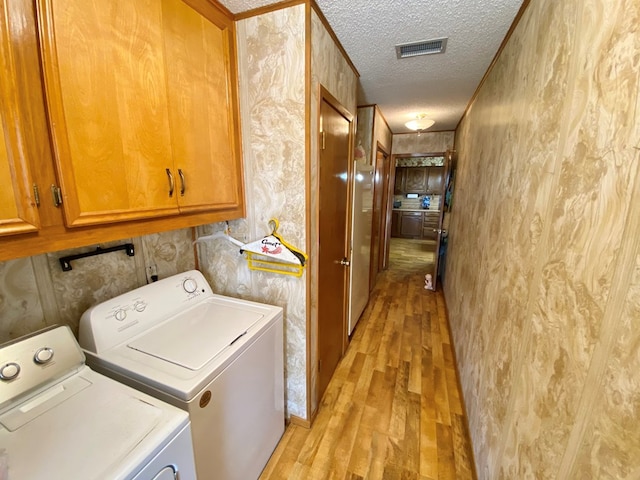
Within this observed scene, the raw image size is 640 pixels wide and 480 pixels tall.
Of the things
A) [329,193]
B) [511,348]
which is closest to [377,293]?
[329,193]

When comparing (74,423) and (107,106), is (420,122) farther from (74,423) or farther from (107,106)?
(74,423)

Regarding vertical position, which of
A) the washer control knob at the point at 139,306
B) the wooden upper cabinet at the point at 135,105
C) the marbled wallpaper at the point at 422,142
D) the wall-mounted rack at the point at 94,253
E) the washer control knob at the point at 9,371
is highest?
the marbled wallpaper at the point at 422,142

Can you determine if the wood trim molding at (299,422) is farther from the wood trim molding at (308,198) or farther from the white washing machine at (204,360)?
the white washing machine at (204,360)

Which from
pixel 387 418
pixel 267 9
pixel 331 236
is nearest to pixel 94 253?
pixel 331 236

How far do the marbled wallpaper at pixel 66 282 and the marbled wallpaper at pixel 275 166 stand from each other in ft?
1.10

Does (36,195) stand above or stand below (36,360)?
above

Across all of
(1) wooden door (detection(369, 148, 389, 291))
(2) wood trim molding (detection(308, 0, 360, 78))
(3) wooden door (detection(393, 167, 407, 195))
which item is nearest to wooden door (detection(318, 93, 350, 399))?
(2) wood trim molding (detection(308, 0, 360, 78))

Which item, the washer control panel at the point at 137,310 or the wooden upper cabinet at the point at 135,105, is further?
the washer control panel at the point at 137,310

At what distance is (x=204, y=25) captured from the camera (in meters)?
1.20

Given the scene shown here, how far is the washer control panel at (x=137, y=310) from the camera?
1.07 metres

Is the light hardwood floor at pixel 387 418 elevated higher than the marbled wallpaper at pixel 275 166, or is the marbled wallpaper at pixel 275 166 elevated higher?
the marbled wallpaper at pixel 275 166

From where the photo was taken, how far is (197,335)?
1.19m

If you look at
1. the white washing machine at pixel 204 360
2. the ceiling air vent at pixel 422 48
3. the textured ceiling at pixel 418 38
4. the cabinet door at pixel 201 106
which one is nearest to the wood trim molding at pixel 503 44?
the textured ceiling at pixel 418 38

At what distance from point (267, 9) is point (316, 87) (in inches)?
16.5
